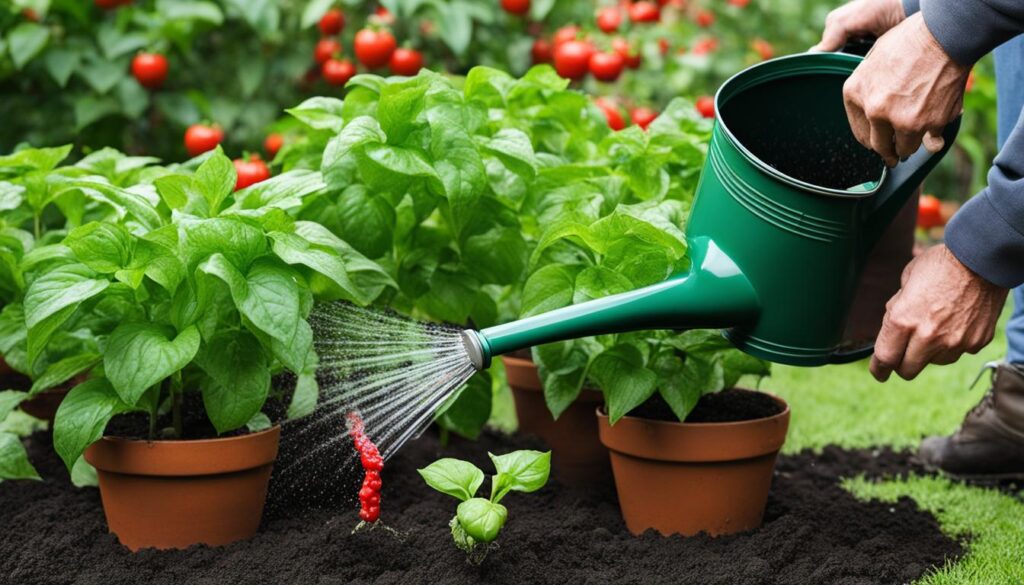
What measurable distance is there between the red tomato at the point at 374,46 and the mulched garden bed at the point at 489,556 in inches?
59.5

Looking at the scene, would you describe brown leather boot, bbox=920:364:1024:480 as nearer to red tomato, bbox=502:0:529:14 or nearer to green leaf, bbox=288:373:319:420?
green leaf, bbox=288:373:319:420

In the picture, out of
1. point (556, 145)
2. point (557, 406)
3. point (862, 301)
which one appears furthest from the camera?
point (556, 145)

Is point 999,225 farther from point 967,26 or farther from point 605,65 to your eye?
point 605,65

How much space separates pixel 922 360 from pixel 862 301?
38cm


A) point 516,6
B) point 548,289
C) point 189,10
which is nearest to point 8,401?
point 548,289

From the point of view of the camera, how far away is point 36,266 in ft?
6.03

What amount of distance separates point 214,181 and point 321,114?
336mm

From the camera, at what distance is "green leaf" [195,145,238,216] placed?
175 cm

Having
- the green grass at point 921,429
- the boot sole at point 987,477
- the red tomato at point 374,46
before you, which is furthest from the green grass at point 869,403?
the red tomato at point 374,46

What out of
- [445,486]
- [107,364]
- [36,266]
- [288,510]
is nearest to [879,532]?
[445,486]

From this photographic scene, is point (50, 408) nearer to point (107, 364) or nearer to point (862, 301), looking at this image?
point (107, 364)

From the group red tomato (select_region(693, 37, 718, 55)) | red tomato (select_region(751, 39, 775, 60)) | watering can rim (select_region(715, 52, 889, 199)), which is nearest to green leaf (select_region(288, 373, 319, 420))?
watering can rim (select_region(715, 52, 889, 199))

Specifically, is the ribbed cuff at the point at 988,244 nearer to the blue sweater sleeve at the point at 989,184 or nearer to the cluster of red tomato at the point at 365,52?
the blue sweater sleeve at the point at 989,184

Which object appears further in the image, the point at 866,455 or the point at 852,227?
the point at 866,455
